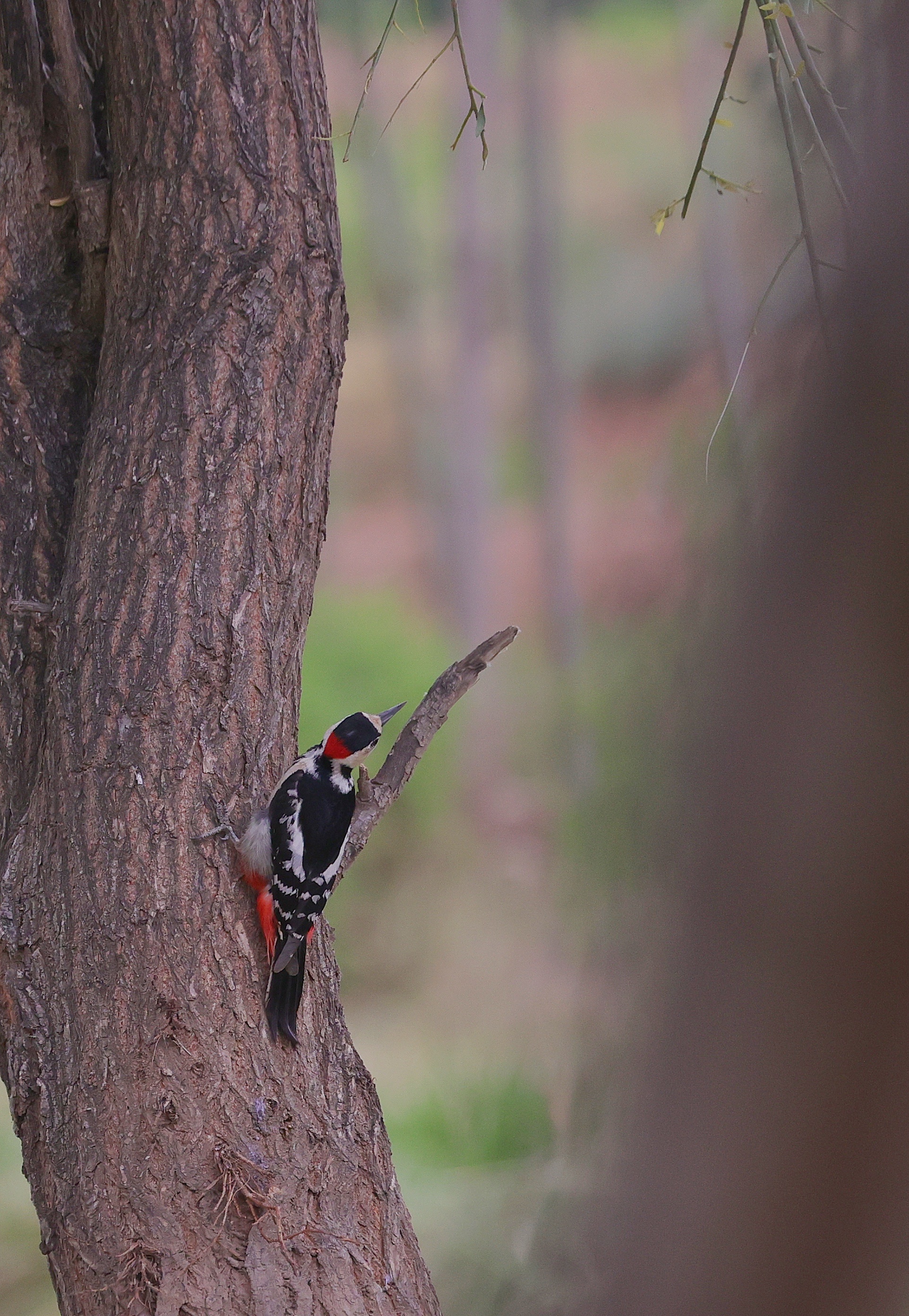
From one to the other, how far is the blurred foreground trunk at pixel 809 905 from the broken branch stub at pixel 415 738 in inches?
55.4

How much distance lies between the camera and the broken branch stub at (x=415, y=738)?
1.71 m

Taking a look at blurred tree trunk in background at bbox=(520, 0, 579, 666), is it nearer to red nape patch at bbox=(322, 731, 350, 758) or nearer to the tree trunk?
red nape patch at bbox=(322, 731, 350, 758)

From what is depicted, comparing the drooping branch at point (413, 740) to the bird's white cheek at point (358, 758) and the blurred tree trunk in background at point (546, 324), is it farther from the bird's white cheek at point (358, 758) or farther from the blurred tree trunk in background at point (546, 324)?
the blurred tree trunk in background at point (546, 324)

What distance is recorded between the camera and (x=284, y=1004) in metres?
1.43

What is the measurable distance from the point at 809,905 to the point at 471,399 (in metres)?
4.53

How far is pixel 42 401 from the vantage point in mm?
1650

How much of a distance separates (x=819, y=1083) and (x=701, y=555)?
0.50 feet

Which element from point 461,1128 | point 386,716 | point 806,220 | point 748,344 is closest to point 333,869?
point 386,716

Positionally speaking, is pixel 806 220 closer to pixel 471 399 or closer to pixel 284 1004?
pixel 284 1004

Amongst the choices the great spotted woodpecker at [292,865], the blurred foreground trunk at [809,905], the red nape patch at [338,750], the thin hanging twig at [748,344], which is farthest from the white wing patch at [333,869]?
the blurred foreground trunk at [809,905]

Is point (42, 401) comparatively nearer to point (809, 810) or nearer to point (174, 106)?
point (174, 106)

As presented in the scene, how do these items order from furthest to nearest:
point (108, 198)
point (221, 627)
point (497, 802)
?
point (497, 802)
point (108, 198)
point (221, 627)

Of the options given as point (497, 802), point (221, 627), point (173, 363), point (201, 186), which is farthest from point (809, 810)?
point (497, 802)

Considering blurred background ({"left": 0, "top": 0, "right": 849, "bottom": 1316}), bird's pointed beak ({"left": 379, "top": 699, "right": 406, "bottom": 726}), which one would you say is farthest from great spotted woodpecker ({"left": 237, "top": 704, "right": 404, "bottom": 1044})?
blurred background ({"left": 0, "top": 0, "right": 849, "bottom": 1316})
